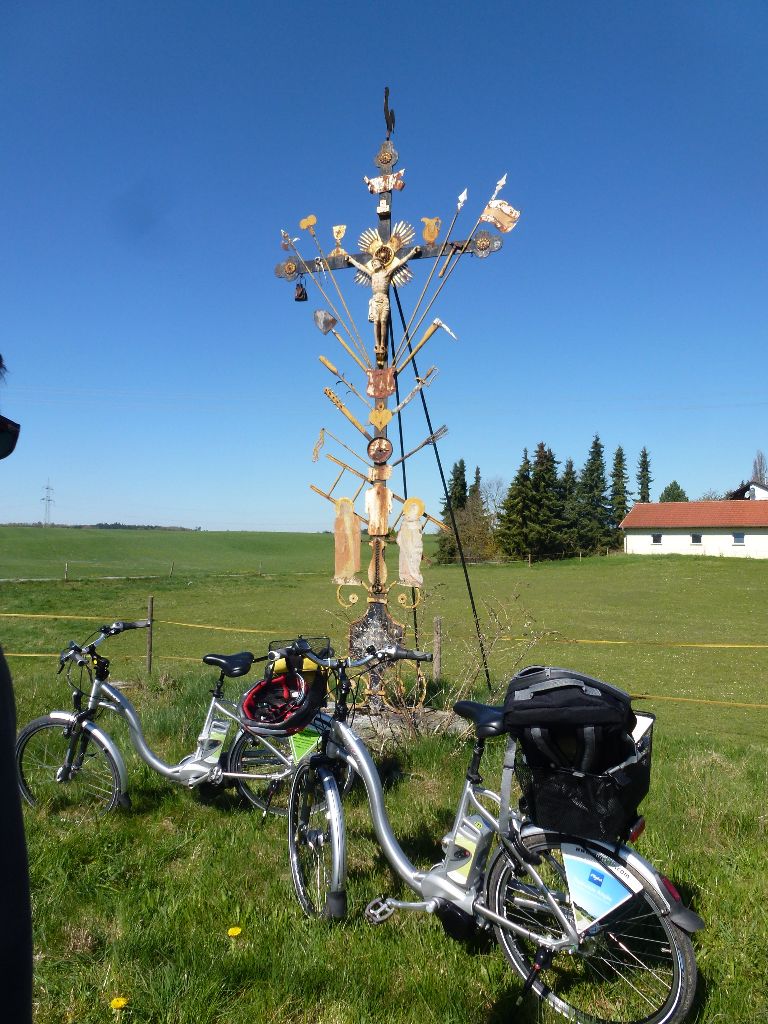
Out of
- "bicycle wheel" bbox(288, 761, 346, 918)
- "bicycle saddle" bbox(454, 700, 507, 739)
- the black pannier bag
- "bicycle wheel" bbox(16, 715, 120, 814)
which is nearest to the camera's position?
the black pannier bag

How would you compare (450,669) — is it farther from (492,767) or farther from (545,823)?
(545,823)

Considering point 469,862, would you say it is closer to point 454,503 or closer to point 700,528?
point 700,528

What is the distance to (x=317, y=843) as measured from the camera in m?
3.24

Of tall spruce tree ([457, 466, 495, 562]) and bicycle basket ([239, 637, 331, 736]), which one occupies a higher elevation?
tall spruce tree ([457, 466, 495, 562])

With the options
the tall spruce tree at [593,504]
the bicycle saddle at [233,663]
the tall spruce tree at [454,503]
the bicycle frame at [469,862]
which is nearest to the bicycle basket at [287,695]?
the bicycle saddle at [233,663]

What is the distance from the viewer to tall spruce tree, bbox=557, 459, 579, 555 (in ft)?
164

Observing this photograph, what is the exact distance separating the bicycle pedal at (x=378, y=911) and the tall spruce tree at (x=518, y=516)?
147ft

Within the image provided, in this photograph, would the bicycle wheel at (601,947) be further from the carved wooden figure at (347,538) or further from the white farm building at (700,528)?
the white farm building at (700,528)

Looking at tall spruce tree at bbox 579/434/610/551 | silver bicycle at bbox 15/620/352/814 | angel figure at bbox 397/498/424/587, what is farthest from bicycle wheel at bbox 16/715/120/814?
tall spruce tree at bbox 579/434/610/551

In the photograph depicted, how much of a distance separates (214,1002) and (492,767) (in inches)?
107

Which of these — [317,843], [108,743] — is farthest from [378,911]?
[108,743]

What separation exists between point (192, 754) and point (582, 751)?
2699mm

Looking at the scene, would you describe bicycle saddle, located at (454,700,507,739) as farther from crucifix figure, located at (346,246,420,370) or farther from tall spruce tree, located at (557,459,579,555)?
tall spruce tree, located at (557,459,579,555)

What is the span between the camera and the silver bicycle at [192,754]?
3900mm
